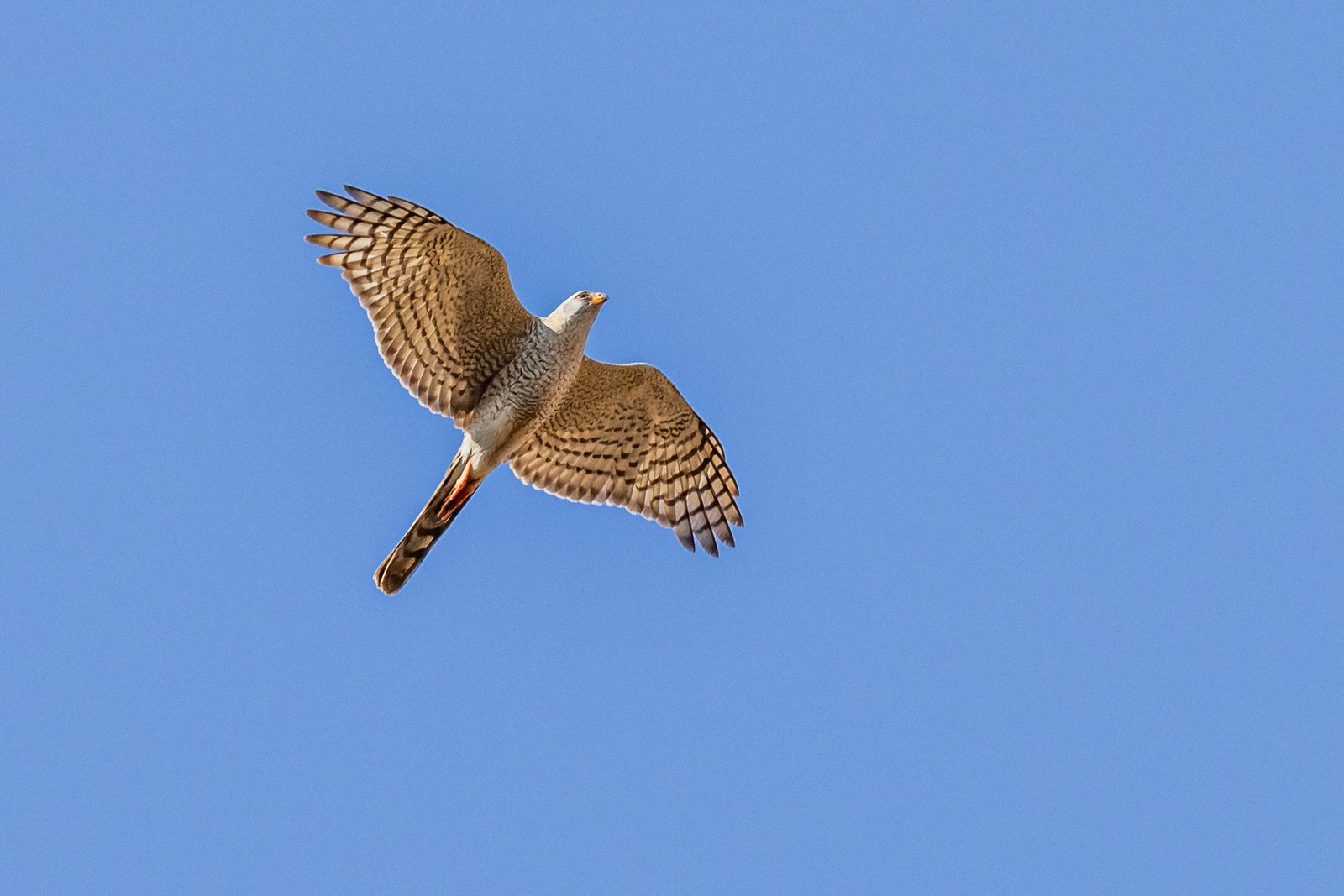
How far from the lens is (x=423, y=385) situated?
51.6 feet

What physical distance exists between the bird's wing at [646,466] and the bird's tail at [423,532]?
0.93 meters

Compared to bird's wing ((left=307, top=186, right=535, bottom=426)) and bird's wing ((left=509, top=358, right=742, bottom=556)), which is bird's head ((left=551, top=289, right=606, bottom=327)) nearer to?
bird's wing ((left=307, top=186, right=535, bottom=426))

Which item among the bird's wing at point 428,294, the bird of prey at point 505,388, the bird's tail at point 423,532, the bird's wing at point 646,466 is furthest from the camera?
the bird's wing at point 646,466

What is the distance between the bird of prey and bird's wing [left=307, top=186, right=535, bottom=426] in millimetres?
10

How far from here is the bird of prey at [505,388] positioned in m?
15.1

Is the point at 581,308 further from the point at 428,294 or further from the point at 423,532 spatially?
the point at 423,532

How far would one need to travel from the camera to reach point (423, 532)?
15711 mm

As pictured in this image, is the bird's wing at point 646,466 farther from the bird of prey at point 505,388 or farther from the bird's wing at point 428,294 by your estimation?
the bird's wing at point 428,294

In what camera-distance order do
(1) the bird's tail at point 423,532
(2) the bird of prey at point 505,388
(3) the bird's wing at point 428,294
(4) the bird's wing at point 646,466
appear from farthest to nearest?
(4) the bird's wing at point 646,466
(1) the bird's tail at point 423,532
(2) the bird of prey at point 505,388
(3) the bird's wing at point 428,294

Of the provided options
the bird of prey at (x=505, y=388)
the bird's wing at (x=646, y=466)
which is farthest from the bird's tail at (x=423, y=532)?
the bird's wing at (x=646, y=466)

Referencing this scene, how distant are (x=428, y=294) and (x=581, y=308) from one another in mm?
1299


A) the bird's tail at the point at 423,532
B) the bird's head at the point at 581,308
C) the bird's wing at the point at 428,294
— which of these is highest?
the bird's head at the point at 581,308

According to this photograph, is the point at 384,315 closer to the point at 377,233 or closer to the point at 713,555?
the point at 377,233

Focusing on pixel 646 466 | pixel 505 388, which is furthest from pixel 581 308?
pixel 646 466
